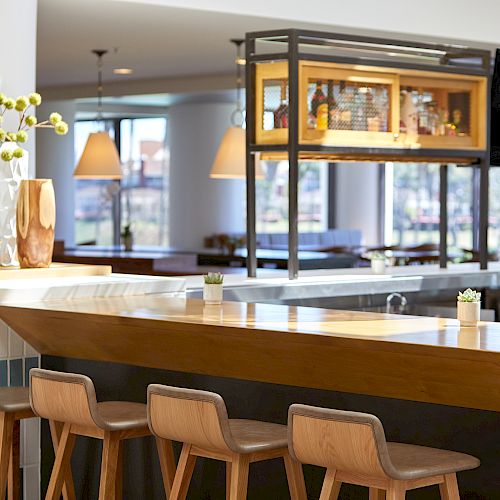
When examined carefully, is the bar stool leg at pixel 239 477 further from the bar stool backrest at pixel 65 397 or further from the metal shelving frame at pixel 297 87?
the metal shelving frame at pixel 297 87

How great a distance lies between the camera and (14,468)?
449 cm

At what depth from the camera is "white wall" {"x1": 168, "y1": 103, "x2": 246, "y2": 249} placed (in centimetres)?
1434

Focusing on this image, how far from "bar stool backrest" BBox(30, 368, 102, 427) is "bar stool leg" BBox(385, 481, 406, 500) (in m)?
1.13

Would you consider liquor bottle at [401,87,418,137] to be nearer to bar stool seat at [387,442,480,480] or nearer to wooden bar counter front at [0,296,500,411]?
wooden bar counter front at [0,296,500,411]

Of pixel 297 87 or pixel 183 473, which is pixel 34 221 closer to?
pixel 183 473

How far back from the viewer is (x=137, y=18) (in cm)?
716

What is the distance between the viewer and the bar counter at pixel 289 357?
3.34m

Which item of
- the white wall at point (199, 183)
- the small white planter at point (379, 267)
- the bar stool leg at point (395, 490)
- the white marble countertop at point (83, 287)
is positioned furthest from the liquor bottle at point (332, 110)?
the white wall at point (199, 183)

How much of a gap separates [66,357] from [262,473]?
1.07m

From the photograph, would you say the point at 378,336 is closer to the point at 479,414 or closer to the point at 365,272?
the point at 479,414

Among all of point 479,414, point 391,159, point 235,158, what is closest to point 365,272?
point 391,159

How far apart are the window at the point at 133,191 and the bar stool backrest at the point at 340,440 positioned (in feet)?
44.0

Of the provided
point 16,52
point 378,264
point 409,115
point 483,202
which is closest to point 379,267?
point 378,264

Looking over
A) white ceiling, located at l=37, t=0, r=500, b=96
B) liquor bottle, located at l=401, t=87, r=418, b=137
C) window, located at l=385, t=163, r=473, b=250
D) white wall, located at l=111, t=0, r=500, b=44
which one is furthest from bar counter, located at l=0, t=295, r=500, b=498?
window, located at l=385, t=163, r=473, b=250
